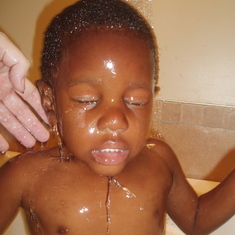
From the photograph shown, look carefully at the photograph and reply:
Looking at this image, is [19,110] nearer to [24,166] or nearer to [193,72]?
[24,166]

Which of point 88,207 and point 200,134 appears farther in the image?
point 200,134

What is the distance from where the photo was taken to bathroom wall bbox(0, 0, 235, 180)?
112 centimetres

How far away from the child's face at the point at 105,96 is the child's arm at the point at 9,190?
0.59ft

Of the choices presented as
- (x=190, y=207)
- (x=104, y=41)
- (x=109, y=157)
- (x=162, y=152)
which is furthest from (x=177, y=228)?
(x=104, y=41)

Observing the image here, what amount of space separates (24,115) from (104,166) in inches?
12.9

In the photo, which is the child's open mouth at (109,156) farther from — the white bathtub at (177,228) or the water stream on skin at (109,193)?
the white bathtub at (177,228)

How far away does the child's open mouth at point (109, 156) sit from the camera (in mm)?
552

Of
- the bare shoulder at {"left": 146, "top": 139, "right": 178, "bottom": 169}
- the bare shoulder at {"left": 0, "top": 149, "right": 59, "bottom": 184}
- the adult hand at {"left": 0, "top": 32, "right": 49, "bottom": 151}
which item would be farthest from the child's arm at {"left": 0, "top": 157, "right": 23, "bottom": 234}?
the bare shoulder at {"left": 146, "top": 139, "right": 178, "bottom": 169}

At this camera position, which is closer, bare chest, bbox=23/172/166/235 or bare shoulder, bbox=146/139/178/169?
bare chest, bbox=23/172/166/235

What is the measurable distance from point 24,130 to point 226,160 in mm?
869

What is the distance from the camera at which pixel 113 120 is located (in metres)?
0.52

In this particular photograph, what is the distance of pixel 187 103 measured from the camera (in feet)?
3.99

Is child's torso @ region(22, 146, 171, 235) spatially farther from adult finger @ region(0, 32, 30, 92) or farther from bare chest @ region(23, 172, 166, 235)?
adult finger @ region(0, 32, 30, 92)

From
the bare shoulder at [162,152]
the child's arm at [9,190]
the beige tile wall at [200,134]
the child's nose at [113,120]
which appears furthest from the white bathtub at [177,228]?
the child's nose at [113,120]
